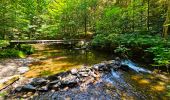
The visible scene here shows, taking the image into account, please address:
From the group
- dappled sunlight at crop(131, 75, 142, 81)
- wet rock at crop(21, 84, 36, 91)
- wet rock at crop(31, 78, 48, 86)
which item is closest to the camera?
wet rock at crop(21, 84, 36, 91)

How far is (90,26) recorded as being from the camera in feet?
125

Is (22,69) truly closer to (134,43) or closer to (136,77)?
(136,77)

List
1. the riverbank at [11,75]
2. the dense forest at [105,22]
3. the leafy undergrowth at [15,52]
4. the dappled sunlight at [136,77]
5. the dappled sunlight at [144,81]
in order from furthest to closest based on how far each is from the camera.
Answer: the leafy undergrowth at [15,52] → the dense forest at [105,22] → the dappled sunlight at [136,77] → the dappled sunlight at [144,81] → the riverbank at [11,75]

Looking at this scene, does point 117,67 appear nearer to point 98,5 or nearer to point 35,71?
point 35,71

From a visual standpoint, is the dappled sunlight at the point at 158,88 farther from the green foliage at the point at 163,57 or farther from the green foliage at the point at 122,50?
the green foliage at the point at 122,50

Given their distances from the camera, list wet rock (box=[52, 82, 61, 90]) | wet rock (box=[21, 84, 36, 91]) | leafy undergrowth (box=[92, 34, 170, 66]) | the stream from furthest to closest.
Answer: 1. leafy undergrowth (box=[92, 34, 170, 66])
2. wet rock (box=[52, 82, 61, 90])
3. wet rock (box=[21, 84, 36, 91])
4. the stream

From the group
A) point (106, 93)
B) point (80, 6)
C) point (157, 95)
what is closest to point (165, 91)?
point (157, 95)

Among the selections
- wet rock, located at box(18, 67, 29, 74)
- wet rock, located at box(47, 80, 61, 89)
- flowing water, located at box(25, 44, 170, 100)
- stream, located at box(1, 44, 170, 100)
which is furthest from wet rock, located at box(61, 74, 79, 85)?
wet rock, located at box(18, 67, 29, 74)

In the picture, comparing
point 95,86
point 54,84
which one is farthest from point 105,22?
point 54,84

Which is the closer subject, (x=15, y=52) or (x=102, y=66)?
(x=102, y=66)

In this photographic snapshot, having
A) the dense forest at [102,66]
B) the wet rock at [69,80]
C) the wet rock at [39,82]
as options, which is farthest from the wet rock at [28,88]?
the wet rock at [69,80]

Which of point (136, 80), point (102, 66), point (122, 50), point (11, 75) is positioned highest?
point (122, 50)

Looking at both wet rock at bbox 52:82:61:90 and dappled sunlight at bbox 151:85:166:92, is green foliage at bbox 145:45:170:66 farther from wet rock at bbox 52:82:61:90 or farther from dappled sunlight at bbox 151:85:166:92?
wet rock at bbox 52:82:61:90

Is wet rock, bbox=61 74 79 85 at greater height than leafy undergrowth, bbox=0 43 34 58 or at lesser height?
lesser
